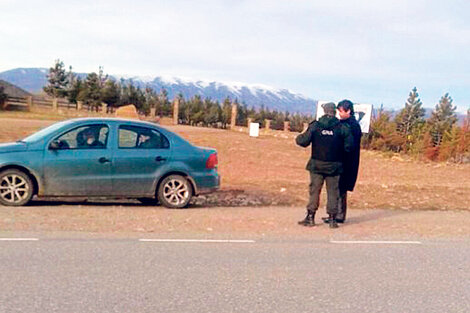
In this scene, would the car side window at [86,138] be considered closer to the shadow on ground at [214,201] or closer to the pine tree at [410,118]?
the shadow on ground at [214,201]

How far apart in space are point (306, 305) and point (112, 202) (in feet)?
17.8

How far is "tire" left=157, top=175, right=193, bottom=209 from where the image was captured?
7.95 meters

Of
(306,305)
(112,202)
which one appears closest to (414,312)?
(306,305)

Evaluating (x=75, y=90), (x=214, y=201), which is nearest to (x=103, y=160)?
(x=214, y=201)

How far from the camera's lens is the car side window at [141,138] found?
785 cm

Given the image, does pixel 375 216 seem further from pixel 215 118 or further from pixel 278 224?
pixel 215 118

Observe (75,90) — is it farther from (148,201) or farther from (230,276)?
(230,276)

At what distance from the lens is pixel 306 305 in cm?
399

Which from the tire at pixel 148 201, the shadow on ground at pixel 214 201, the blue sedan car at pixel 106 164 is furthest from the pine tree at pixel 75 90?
the blue sedan car at pixel 106 164

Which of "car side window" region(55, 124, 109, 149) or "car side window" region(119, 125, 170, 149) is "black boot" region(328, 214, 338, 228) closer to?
"car side window" region(119, 125, 170, 149)

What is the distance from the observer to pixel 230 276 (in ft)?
15.4

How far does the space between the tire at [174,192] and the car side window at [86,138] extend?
1.26m

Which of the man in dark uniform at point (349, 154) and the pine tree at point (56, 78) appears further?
the pine tree at point (56, 78)

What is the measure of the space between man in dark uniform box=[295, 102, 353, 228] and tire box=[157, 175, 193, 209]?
7.66ft
